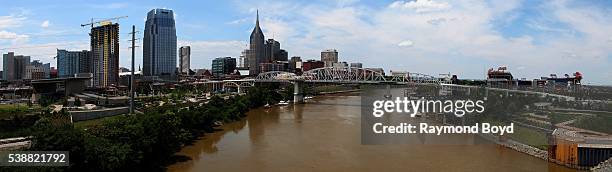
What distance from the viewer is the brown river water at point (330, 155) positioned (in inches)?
334

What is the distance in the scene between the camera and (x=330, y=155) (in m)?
9.62

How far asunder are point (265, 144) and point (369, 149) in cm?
250

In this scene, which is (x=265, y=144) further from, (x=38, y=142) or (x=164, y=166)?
(x=38, y=142)

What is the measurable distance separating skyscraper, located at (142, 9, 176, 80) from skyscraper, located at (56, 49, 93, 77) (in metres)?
11.8

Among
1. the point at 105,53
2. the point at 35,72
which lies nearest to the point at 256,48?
the point at 105,53

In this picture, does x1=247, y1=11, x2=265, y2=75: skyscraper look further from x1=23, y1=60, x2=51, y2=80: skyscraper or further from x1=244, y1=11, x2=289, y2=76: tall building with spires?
x1=23, y1=60, x2=51, y2=80: skyscraper

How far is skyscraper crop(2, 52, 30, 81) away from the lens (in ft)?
114

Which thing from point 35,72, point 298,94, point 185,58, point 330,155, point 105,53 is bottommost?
point 330,155

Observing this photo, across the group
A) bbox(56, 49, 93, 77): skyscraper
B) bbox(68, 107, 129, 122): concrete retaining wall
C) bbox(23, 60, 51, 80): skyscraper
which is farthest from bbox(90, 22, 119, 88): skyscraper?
bbox(68, 107, 129, 122): concrete retaining wall

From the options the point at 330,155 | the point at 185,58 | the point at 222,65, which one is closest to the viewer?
the point at 330,155

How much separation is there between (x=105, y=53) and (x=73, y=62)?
6.15 m

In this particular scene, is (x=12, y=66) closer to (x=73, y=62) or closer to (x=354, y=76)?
(x=73, y=62)

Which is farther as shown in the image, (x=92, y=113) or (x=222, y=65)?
(x=222, y=65)

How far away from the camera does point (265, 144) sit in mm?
11266
